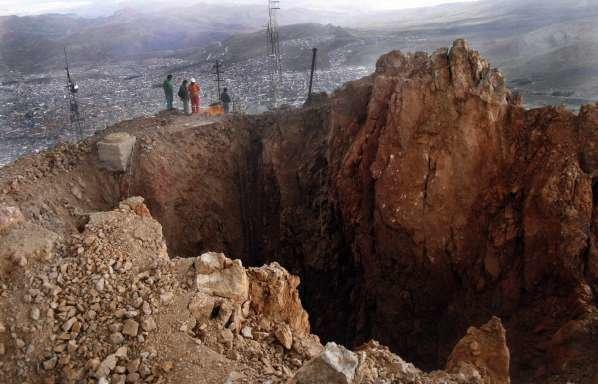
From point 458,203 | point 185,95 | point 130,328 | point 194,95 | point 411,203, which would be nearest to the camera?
point 130,328

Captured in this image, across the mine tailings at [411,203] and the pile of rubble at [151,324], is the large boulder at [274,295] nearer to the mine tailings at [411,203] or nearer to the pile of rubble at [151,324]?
the pile of rubble at [151,324]

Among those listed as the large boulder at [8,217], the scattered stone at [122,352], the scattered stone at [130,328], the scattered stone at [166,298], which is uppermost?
the large boulder at [8,217]

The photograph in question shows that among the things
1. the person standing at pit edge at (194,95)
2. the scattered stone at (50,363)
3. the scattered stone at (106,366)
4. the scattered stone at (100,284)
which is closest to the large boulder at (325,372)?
the scattered stone at (106,366)

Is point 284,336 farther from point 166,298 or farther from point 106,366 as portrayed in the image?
point 106,366

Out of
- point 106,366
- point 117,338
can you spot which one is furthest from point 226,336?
point 106,366

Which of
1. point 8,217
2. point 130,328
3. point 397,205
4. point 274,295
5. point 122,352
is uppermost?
point 8,217

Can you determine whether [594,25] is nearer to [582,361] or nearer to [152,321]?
[582,361]
